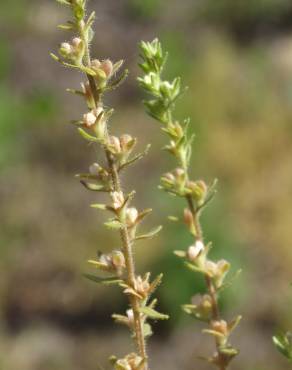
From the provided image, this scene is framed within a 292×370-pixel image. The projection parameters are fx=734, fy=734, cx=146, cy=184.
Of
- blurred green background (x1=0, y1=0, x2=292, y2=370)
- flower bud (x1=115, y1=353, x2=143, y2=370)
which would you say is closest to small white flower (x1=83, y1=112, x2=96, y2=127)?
flower bud (x1=115, y1=353, x2=143, y2=370)

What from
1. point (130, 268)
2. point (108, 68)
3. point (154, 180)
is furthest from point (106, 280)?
point (154, 180)

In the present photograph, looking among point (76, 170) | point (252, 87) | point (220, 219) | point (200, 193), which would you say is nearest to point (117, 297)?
point (220, 219)

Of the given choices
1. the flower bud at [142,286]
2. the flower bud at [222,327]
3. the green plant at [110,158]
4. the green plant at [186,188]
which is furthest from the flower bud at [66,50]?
the flower bud at [222,327]

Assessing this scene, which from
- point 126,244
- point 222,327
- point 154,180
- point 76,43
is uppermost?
point 76,43

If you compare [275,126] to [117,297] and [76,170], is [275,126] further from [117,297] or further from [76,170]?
[117,297]

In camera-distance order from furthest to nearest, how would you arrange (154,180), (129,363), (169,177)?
(154,180) < (169,177) < (129,363)

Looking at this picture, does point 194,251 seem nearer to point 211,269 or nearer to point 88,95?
point 211,269
